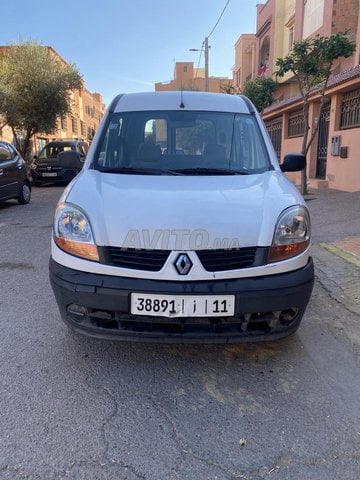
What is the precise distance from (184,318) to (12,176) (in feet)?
29.4

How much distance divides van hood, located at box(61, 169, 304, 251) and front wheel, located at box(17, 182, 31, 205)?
8.68 m

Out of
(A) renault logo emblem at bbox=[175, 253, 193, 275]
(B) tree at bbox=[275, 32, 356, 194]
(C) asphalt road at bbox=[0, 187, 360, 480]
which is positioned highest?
(B) tree at bbox=[275, 32, 356, 194]

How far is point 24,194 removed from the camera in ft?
37.1

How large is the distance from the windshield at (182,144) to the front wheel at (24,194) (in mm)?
7903

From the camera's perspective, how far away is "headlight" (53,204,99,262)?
2668 mm

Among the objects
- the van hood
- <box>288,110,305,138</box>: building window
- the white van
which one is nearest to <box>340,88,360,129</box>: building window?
<box>288,110,305,138</box>: building window

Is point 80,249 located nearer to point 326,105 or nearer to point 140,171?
point 140,171

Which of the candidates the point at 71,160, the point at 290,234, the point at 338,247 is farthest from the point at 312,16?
the point at 290,234

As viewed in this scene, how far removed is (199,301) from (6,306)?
2.38 meters

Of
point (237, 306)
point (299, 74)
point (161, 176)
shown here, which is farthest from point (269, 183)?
point (299, 74)

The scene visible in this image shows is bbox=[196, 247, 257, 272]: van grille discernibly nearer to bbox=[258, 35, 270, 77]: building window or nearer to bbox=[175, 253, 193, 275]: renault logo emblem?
bbox=[175, 253, 193, 275]: renault logo emblem

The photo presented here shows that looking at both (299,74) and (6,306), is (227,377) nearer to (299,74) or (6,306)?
(6,306)

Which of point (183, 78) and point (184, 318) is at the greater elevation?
point (183, 78)

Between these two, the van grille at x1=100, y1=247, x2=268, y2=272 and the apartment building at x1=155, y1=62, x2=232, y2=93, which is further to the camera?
the apartment building at x1=155, y1=62, x2=232, y2=93
